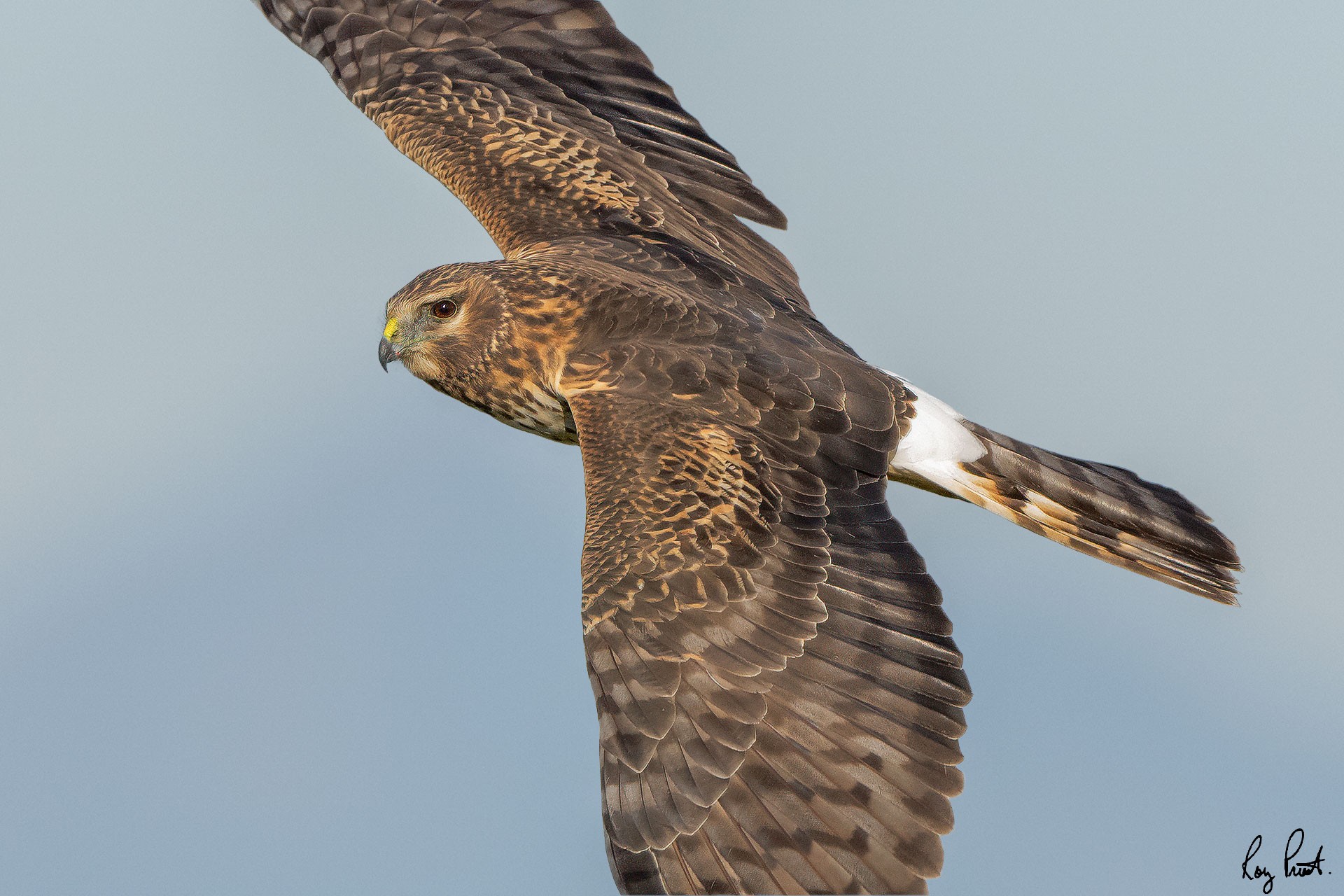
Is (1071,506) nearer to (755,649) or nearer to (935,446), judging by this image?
(935,446)

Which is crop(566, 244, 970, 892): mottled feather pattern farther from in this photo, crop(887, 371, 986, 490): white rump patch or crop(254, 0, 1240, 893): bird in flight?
crop(887, 371, 986, 490): white rump patch

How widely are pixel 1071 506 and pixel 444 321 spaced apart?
133 inches

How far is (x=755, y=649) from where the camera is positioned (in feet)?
19.9

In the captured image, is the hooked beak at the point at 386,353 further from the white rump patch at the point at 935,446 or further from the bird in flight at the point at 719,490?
the white rump patch at the point at 935,446

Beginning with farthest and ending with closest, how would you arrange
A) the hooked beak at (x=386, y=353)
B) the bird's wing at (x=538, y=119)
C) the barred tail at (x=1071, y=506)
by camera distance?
the bird's wing at (x=538, y=119) < the hooked beak at (x=386, y=353) < the barred tail at (x=1071, y=506)

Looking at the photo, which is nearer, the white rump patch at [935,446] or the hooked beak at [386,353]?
the white rump patch at [935,446]

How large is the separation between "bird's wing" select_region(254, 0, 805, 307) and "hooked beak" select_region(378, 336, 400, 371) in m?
1.25

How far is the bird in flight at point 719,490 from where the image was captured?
5809mm

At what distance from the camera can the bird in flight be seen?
5809 mm

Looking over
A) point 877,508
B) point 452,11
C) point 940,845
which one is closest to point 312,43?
point 452,11

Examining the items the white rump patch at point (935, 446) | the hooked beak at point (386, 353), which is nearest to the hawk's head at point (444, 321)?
the hooked beak at point (386, 353)

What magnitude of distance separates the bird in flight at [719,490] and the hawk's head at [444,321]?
0.04 feet

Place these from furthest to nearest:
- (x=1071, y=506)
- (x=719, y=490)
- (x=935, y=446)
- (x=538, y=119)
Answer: (x=538, y=119), (x=1071, y=506), (x=935, y=446), (x=719, y=490)

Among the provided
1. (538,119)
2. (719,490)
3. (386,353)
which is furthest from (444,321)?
(538,119)
